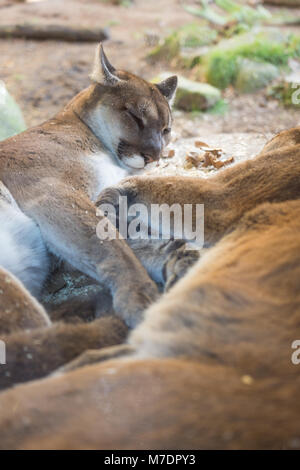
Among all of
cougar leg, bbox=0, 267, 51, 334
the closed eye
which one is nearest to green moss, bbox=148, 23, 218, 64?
the closed eye

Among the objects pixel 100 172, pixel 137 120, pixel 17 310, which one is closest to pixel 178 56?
pixel 137 120

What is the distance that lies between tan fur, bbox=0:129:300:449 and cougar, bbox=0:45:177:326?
0.48 m

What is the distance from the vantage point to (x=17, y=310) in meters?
2.13

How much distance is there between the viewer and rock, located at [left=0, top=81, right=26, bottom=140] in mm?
4520

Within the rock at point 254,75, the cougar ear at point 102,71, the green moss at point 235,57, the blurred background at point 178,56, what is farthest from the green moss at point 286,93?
the cougar ear at point 102,71

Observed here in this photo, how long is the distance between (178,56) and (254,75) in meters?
1.84

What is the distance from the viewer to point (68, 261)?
272 cm

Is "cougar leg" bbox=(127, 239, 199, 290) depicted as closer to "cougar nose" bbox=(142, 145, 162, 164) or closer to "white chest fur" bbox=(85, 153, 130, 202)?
"white chest fur" bbox=(85, 153, 130, 202)

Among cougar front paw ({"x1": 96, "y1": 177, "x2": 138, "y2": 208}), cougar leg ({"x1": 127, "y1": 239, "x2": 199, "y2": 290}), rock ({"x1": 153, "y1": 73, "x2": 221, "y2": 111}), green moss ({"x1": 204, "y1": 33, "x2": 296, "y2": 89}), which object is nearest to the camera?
cougar leg ({"x1": 127, "y1": 239, "x2": 199, "y2": 290})

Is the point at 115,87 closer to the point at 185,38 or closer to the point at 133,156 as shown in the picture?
the point at 133,156

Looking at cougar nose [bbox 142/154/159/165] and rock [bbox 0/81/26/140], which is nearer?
cougar nose [bbox 142/154/159/165]

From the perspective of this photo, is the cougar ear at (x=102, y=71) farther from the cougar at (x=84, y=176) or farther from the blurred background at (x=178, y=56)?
the blurred background at (x=178, y=56)

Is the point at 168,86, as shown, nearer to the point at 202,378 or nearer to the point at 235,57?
the point at 202,378

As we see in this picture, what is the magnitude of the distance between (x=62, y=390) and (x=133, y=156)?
2.23 m
